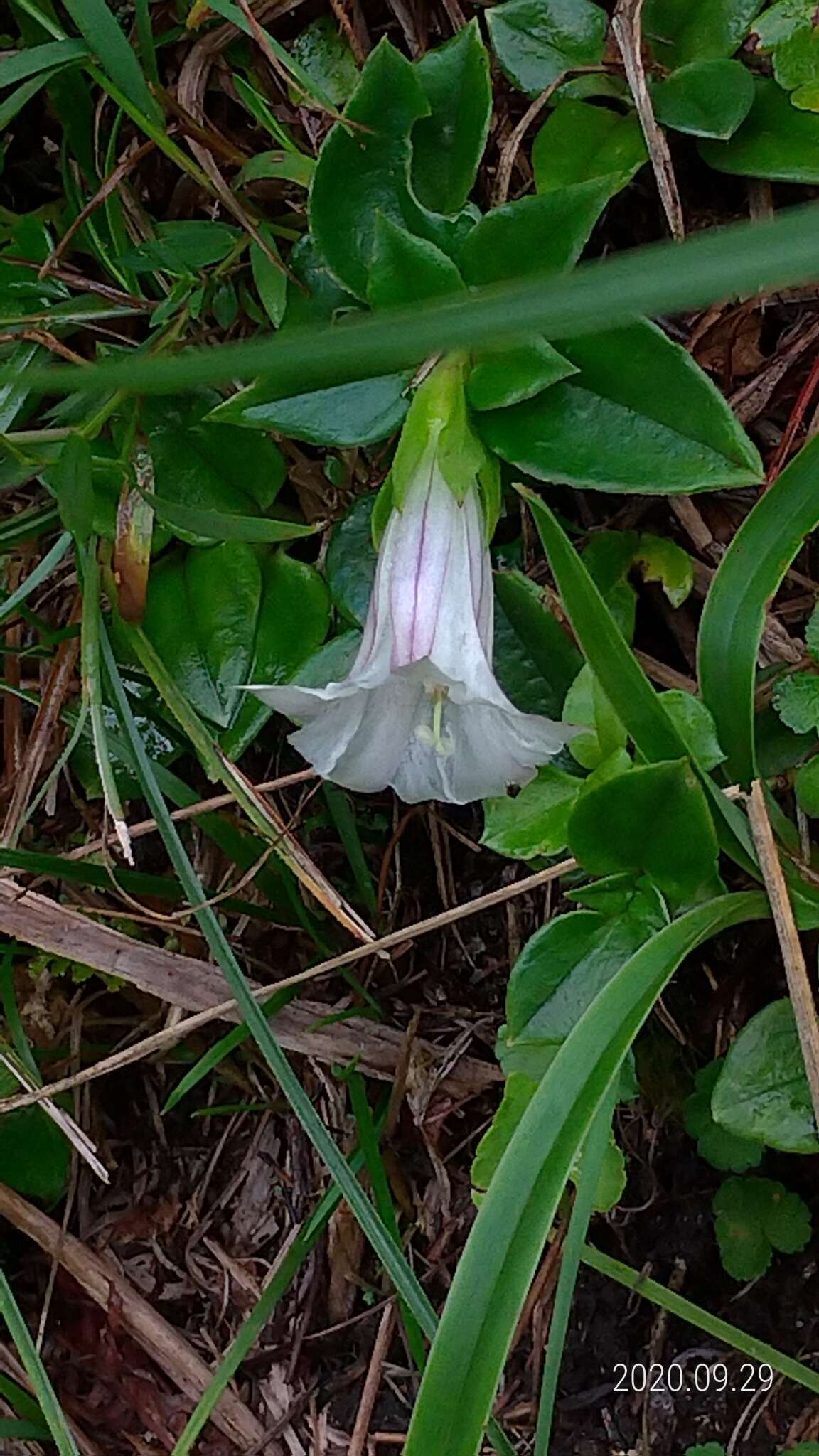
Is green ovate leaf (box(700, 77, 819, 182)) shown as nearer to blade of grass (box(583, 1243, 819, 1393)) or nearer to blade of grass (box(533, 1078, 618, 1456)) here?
blade of grass (box(533, 1078, 618, 1456))

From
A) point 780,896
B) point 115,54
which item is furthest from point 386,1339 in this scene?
point 115,54

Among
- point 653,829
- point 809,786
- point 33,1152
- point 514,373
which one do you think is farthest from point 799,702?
point 33,1152

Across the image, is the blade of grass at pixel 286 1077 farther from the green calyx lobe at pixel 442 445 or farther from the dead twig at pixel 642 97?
the dead twig at pixel 642 97

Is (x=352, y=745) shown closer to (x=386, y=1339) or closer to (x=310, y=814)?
(x=310, y=814)

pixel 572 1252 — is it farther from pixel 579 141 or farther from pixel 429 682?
pixel 579 141

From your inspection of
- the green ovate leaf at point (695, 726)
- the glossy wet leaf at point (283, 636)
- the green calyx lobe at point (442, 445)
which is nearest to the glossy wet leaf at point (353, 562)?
the glossy wet leaf at point (283, 636)
